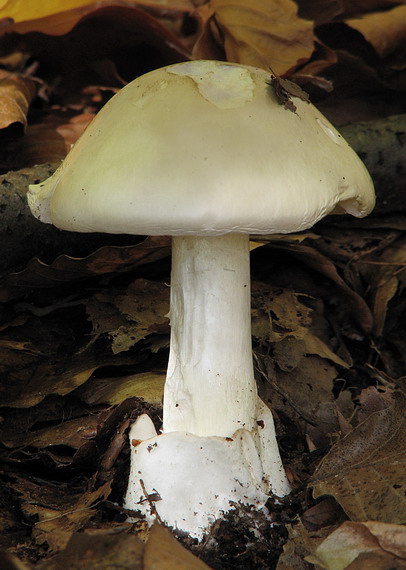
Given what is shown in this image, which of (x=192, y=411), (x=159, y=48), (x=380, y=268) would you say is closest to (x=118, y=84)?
(x=159, y=48)

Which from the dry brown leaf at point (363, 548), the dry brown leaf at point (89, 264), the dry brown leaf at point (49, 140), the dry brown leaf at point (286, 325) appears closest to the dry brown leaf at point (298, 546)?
the dry brown leaf at point (363, 548)

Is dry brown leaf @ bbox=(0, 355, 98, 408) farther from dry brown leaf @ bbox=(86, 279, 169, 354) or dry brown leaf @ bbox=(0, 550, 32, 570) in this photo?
dry brown leaf @ bbox=(0, 550, 32, 570)

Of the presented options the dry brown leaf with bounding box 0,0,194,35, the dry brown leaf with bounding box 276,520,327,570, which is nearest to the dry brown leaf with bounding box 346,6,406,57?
the dry brown leaf with bounding box 0,0,194,35

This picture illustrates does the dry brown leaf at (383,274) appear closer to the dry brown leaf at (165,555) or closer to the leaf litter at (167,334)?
the leaf litter at (167,334)

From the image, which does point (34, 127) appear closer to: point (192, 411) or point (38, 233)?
point (38, 233)

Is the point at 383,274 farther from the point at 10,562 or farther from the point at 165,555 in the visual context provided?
the point at 10,562
